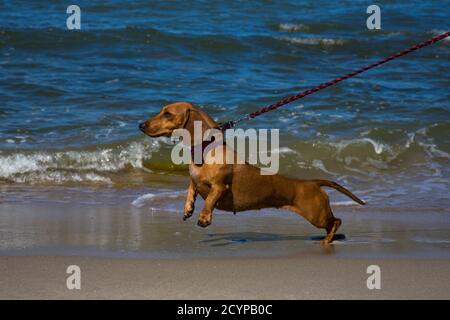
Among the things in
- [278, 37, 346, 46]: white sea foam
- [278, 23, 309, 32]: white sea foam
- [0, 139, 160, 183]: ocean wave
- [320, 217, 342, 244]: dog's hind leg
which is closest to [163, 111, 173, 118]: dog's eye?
[320, 217, 342, 244]: dog's hind leg

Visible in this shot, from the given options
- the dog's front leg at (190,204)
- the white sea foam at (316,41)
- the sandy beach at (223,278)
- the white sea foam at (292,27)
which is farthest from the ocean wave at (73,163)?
the white sea foam at (292,27)

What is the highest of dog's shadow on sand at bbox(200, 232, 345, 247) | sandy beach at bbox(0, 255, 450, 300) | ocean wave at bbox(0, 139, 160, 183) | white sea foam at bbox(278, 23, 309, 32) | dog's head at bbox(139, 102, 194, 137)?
dog's head at bbox(139, 102, 194, 137)

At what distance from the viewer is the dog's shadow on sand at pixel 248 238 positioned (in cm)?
544

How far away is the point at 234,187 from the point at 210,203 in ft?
0.88

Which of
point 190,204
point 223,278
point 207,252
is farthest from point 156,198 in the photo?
point 223,278

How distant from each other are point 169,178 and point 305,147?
63.7 inches

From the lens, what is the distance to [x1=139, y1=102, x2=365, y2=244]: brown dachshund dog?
5.11 metres

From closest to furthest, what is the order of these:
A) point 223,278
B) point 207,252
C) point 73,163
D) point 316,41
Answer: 1. point 223,278
2. point 207,252
3. point 73,163
4. point 316,41

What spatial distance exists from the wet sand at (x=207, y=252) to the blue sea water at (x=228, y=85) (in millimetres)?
1238

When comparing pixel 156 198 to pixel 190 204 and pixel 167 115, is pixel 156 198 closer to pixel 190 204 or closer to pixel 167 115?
pixel 190 204

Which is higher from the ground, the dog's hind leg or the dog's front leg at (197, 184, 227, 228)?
the dog's front leg at (197, 184, 227, 228)

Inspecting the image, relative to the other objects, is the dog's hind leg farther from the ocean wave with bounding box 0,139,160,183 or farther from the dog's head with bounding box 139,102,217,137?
the ocean wave with bounding box 0,139,160,183

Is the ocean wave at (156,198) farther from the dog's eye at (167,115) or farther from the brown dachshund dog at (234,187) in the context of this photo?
the dog's eye at (167,115)

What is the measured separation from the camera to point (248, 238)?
559cm
